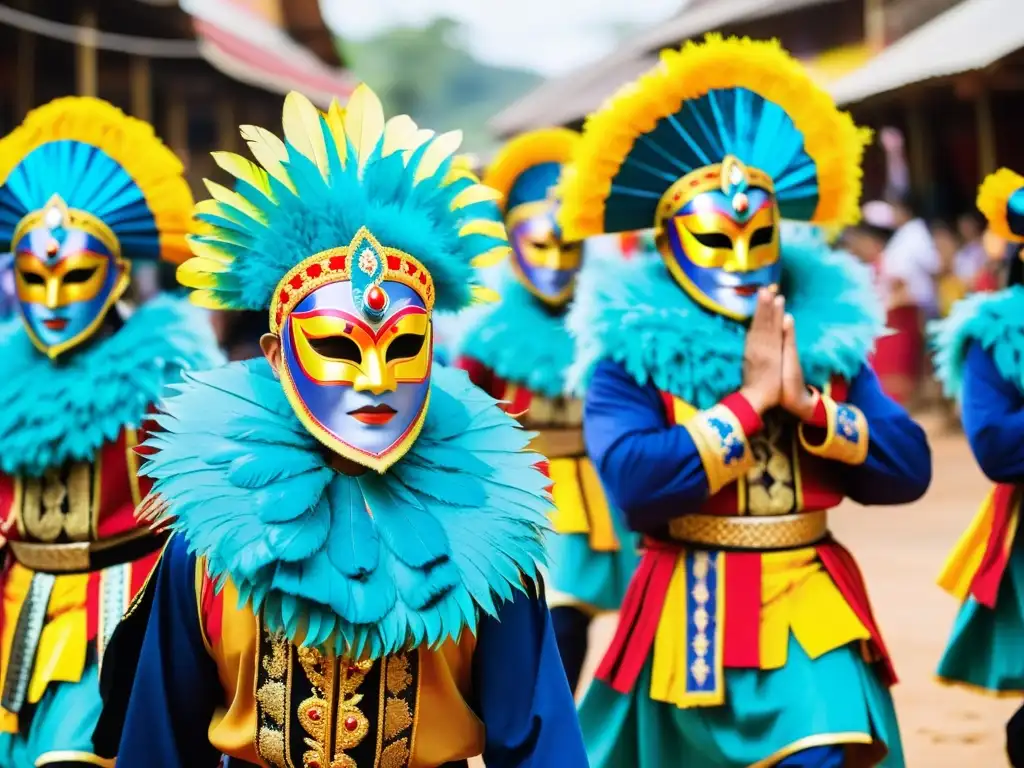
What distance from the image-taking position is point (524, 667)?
3.27 m

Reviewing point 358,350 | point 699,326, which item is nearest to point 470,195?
point 358,350

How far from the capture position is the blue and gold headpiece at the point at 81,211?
5238 millimetres

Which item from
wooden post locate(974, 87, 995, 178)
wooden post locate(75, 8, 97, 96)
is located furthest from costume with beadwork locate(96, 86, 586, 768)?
wooden post locate(75, 8, 97, 96)

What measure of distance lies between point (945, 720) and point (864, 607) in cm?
280

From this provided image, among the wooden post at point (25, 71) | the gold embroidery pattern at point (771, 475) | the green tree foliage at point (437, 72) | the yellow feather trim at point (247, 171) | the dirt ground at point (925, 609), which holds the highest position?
the green tree foliage at point (437, 72)

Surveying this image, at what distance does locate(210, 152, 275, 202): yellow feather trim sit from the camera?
3332mm

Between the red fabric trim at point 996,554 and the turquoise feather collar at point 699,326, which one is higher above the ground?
the turquoise feather collar at point 699,326

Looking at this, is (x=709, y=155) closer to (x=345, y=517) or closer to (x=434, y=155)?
(x=434, y=155)

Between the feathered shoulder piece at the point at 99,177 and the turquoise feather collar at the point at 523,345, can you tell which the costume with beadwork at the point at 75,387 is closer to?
the feathered shoulder piece at the point at 99,177

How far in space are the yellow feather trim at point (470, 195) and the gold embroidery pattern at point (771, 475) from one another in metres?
1.55

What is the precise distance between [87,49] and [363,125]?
14742mm

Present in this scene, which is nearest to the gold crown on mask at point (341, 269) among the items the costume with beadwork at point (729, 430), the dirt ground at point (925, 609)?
the costume with beadwork at point (729, 430)

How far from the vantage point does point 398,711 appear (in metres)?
3.24

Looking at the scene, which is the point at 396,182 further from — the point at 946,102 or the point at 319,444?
the point at 946,102
